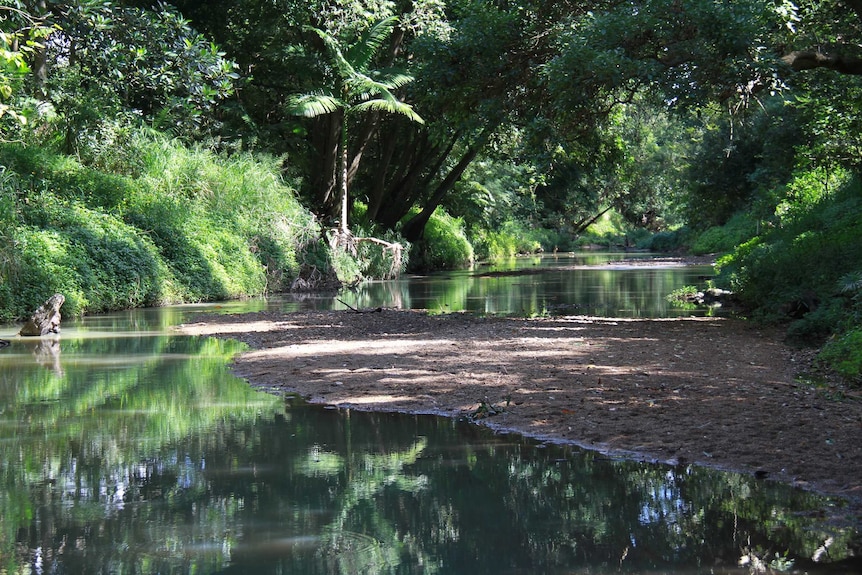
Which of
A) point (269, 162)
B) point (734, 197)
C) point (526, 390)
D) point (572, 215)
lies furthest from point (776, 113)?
point (572, 215)

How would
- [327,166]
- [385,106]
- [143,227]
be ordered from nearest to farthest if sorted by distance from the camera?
[143,227] < [385,106] < [327,166]

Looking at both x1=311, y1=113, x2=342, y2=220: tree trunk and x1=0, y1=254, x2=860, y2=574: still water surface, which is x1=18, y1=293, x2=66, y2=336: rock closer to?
x1=0, y1=254, x2=860, y2=574: still water surface

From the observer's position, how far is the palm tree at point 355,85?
26141 millimetres

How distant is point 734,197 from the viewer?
41.7 meters

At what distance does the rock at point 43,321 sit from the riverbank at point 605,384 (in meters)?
2.13

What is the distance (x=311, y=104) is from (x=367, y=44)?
8.73ft

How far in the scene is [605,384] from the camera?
835 cm

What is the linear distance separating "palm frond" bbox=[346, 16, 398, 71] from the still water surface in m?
20.1

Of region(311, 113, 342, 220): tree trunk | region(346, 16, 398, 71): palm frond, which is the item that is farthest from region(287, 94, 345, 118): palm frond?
region(311, 113, 342, 220): tree trunk

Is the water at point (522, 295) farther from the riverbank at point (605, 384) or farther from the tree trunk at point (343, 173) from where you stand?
the riverbank at point (605, 384)

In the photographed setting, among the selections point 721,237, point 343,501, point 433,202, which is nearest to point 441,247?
point 433,202

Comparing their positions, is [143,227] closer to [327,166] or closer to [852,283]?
[327,166]

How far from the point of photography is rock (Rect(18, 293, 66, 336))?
13.3 metres

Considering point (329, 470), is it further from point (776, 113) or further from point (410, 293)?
point (776, 113)
